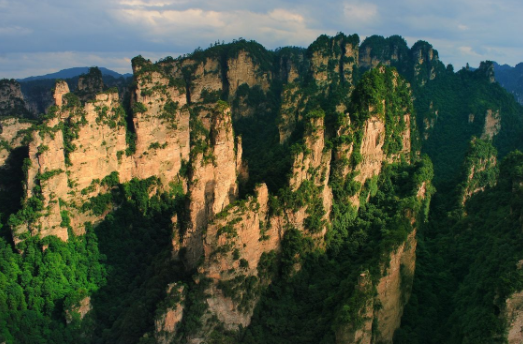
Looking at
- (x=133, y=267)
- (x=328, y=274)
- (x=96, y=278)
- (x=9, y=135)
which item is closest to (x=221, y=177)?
(x=328, y=274)

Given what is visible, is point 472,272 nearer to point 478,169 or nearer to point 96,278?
point 478,169

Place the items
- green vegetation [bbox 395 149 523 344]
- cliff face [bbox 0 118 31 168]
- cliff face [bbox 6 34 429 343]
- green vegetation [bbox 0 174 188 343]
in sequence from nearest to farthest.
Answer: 1. green vegetation [bbox 395 149 523 344]
2. cliff face [bbox 6 34 429 343]
3. green vegetation [bbox 0 174 188 343]
4. cliff face [bbox 0 118 31 168]

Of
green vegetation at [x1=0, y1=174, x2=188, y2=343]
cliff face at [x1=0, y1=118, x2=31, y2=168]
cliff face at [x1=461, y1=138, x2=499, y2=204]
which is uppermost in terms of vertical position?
cliff face at [x1=0, y1=118, x2=31, y2=168]

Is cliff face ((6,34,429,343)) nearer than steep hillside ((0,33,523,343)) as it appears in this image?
No

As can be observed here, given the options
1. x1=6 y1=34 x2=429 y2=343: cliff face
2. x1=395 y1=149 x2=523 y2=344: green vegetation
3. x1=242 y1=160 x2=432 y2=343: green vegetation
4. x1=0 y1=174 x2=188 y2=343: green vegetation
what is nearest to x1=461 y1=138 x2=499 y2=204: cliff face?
x1=6 y1=34 x2=429 y2=343: cliff face

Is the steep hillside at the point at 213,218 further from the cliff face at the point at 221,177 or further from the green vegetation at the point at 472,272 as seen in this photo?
the green vegetation at the point at 472,272

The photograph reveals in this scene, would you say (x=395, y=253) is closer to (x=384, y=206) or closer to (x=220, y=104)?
(x=384, y=206)

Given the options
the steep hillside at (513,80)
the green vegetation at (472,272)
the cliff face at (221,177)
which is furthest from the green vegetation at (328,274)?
the steep hillside at (513,80)

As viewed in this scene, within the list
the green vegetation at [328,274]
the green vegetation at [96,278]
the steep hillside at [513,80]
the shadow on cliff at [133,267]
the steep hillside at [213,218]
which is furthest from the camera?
the steep hillside at [513,80]

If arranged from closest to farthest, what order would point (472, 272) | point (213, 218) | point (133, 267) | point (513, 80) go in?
point (213, 218), point (472, 272), point (133, 267), point (513, 80)

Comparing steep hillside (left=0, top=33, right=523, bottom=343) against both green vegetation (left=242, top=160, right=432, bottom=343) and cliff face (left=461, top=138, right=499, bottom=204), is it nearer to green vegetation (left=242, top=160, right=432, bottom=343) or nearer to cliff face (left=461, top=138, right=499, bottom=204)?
green vegetation (left=242, top=160, right=432, bottom=343)

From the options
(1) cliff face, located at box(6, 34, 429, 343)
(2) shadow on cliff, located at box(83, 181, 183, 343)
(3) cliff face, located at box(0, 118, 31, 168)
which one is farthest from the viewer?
(3) cliff face, located at box(0, 118, 31, 168)
